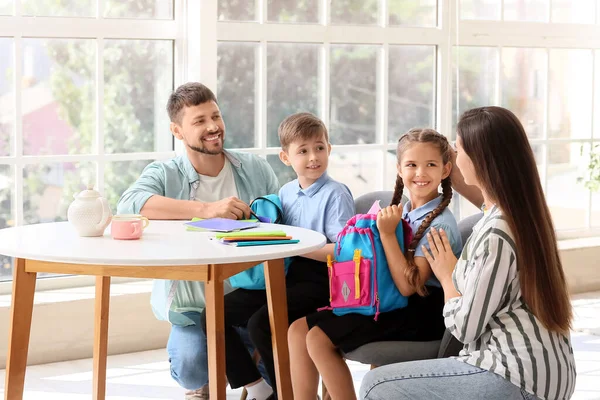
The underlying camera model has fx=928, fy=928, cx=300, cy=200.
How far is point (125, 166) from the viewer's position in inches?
170

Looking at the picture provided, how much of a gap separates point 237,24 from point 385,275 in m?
2.08

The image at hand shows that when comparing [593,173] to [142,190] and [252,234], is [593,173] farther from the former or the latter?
[252,234]

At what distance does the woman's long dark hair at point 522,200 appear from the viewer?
7.13ft

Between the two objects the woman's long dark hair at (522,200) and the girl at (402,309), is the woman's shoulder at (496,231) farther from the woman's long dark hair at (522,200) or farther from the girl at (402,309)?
the girl at (402,309)

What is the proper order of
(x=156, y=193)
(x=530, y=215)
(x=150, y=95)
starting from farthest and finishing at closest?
(x=150, y=95), (x=156, y=193), (x=530, y=215)

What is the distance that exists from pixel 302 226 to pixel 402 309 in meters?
0.59

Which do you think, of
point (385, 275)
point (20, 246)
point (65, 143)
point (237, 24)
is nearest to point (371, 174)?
point (237, 24)

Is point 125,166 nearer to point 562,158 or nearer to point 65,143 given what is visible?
point 65,143

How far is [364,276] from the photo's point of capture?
2.73 meters

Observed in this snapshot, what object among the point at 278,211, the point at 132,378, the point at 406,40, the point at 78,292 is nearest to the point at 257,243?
the point at 278,211

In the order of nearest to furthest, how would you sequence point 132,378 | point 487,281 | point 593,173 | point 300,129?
1. point 487,281
2. point 300,129
3. point 132,378
4. point 593,173

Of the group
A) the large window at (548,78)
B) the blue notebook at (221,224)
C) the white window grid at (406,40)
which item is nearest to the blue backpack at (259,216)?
the blue notebook at (221,224)

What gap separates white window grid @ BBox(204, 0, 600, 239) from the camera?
14.9 ft

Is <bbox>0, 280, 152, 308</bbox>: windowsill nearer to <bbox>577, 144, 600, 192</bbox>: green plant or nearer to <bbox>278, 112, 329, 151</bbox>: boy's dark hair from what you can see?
<bbox>278, 112, 329, 151</bbox>: boy's dark hair
